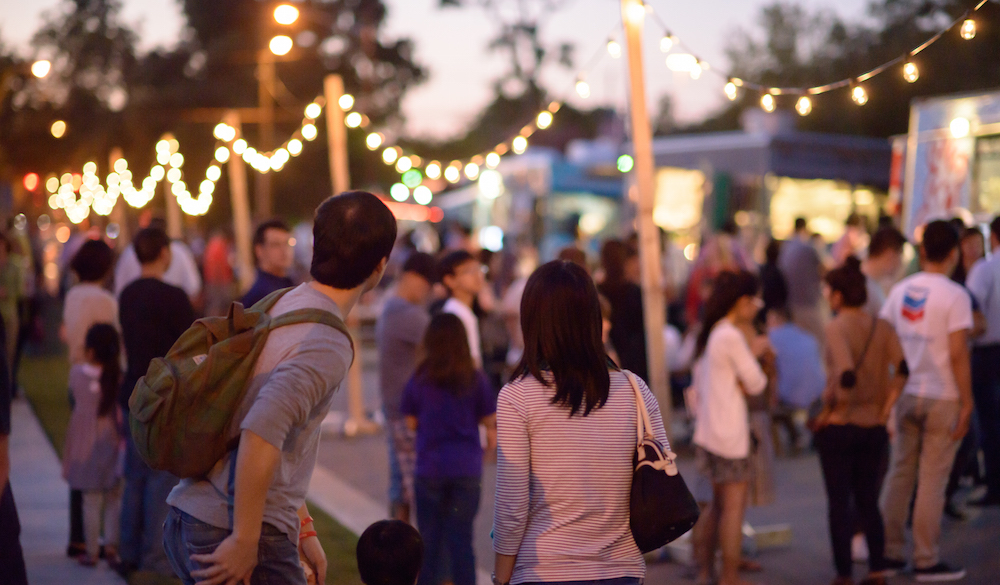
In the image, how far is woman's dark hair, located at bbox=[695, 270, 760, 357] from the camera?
597 centimetres

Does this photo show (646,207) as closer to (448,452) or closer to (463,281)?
(463,281)

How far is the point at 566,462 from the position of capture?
3072 millimetres

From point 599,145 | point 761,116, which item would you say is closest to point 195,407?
point 761,116

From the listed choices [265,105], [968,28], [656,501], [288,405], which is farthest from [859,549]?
[265,105]

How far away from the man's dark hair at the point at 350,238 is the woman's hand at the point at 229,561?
69 cm

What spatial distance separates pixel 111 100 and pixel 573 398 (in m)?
37.2

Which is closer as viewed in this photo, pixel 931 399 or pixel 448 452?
pixel 448 452

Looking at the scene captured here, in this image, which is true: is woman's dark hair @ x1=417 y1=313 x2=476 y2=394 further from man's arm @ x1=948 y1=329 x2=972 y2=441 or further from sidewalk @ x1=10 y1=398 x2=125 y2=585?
man's arm @ x1=948 y1=329 x2=972 y2=441

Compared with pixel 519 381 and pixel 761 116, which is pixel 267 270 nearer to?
pixel 519 381

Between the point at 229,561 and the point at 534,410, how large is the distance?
1.07 metres

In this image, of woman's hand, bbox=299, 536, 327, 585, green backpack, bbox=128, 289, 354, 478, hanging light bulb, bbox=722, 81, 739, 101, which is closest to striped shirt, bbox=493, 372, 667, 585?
woman's hand, bbox=299, 536, 327, 585

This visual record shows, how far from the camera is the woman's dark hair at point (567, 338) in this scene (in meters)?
3.07

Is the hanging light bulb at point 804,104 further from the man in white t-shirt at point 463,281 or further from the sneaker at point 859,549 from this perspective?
the sneaker at point 859,549

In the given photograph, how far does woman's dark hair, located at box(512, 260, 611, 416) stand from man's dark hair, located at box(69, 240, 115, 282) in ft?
14.3
